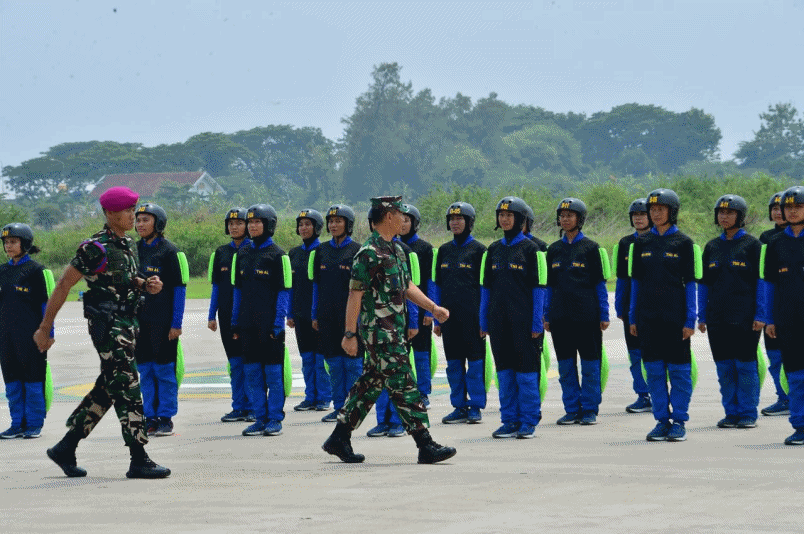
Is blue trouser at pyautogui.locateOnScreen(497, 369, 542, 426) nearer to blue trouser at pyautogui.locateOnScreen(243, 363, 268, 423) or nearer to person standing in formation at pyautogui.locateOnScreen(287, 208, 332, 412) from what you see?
blue trouser at pyautogui.locateOnScreen(243, 363, 268, 423)

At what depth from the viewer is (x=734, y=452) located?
10438mm

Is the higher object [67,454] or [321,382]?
[67,454]

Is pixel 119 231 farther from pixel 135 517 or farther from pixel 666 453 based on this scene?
pixel 666 453

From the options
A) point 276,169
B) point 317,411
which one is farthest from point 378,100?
point 317,411

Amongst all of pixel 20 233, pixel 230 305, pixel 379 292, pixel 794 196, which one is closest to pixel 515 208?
pixel 379 292

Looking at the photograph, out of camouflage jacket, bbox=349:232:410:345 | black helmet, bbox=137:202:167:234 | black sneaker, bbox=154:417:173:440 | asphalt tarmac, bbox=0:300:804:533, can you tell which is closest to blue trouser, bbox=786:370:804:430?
asphalt tarmac, bbox=0:300:804:533

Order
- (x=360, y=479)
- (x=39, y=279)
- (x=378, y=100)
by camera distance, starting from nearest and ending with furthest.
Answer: (x=360, y=479) < (x=39, y=279) < (x=378, y=100)

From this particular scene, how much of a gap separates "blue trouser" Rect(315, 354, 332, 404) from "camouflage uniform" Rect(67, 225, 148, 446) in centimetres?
492

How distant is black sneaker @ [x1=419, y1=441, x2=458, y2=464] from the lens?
33.0 ft

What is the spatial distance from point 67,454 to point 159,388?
3134 millimetres

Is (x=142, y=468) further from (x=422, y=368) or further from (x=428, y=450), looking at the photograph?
(x=422, y=368)

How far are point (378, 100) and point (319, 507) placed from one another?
132m

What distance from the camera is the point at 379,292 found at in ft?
33.7

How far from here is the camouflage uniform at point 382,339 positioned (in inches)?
400
